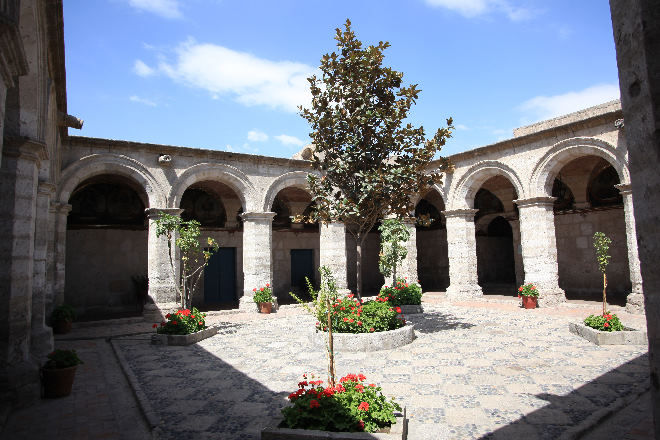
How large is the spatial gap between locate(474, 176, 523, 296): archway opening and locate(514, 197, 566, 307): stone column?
3684 mm

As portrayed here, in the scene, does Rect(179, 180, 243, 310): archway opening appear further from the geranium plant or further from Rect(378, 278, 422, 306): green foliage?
the geranium plant

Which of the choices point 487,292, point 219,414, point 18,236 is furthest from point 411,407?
point 487,292

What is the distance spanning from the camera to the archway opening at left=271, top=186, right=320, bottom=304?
57.7 ft

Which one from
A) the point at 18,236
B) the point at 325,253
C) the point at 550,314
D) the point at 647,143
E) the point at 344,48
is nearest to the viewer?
the point at 647,143

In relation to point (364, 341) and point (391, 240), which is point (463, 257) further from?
point (364, 341)

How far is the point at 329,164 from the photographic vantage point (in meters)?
9.22

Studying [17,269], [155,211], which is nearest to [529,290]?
[155,211]

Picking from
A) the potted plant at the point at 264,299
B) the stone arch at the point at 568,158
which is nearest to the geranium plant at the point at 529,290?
the stone arch at the point at 568,158

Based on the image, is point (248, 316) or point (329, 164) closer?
point (329, 164)

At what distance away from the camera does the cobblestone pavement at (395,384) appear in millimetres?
4242

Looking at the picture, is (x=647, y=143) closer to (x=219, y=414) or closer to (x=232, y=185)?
(x=219, y=414)

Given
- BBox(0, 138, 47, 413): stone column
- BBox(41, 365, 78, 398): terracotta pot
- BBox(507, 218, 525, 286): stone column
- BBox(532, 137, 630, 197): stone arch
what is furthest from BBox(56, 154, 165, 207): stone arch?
BBox(507, 218, 525, 286): stone column

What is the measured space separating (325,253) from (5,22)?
12.5 meters

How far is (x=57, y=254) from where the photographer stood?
1088 centimetres
